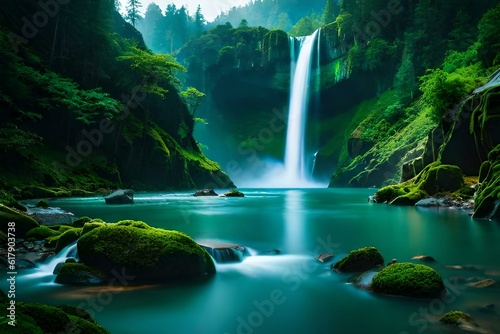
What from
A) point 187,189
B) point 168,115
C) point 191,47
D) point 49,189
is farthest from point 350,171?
point 191,47

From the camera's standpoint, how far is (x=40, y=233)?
10938mm

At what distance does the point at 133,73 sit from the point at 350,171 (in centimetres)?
3155

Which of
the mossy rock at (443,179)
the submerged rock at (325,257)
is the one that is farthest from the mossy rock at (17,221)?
the mossy rock at (443,179)

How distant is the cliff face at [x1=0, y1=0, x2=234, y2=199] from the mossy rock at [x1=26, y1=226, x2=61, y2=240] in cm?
1419

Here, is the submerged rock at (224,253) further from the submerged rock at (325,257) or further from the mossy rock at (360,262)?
the mossy rock at (360,262)

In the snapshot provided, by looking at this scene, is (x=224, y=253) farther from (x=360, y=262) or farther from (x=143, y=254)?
(x=360, y=262)

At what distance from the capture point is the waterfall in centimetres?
6700

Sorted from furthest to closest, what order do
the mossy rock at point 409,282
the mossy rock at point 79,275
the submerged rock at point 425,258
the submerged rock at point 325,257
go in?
1. the submerged rock at point 325,257
2. the submerged rock at point 425,258
3. the mossy rock at point 79,275
4. the mossy rock at point 409,282

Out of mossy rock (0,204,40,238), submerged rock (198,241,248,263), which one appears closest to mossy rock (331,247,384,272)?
submerged rock (198,241,248,263)

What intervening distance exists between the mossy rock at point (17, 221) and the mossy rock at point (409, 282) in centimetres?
982

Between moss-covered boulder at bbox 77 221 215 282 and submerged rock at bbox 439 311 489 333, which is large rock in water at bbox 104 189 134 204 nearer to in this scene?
moss-covered boulder at bbox 77 221 215 282

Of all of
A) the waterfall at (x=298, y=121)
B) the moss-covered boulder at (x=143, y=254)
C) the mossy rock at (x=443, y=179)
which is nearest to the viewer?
the moss-covered boulder at (x=143, y=254)

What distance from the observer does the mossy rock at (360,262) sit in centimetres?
828

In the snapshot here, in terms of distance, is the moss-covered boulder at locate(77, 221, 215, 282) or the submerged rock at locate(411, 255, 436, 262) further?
the submerged rock at locate(411, 255, 436, 262)
